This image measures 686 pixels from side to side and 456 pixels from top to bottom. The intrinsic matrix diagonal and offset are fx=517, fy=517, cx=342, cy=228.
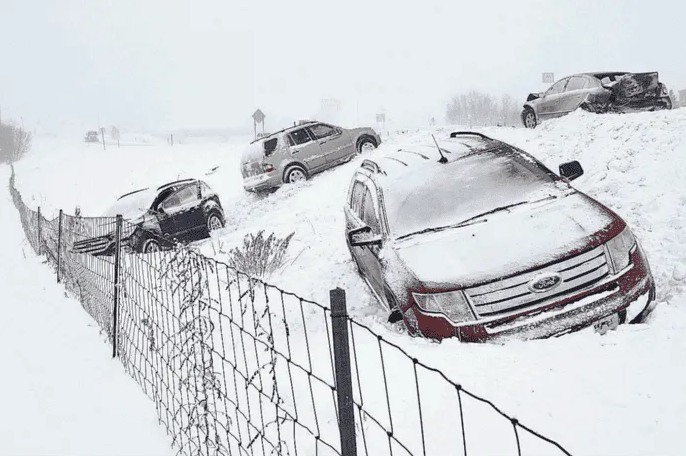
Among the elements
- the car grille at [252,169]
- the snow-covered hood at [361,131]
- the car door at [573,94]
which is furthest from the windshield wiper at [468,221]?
the snow-covered hood at [361,131]

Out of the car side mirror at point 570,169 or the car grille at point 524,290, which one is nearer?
the car grille at point 524,290

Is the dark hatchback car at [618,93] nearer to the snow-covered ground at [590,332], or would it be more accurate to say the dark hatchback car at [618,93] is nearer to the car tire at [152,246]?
the snow-covered ground at [590,332]

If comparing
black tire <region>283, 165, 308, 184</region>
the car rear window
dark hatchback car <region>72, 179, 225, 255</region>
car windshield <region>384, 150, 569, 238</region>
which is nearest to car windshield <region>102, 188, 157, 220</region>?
dark hatchback car <region>72, 179, 225, 255</region>

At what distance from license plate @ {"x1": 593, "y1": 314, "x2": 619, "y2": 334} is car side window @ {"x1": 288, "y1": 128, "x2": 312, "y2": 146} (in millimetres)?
12718

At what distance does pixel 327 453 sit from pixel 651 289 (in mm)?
2849

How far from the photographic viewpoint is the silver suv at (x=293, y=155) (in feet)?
50.6

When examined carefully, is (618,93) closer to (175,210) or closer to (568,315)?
(568,315)

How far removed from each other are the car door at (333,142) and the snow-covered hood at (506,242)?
11665mm

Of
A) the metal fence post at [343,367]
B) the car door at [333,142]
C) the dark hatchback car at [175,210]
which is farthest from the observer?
the car door at [333,142]

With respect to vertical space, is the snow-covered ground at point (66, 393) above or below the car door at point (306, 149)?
below

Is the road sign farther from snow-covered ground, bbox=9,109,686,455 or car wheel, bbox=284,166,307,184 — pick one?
car wheel, bbox=284,166,307,184

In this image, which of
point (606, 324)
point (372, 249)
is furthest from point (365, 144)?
point (606, 324)

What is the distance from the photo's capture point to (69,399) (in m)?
4.02

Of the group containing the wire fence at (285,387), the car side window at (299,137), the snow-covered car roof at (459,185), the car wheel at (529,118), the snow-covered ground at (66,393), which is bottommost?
the snow-covered ground at (66,393)
